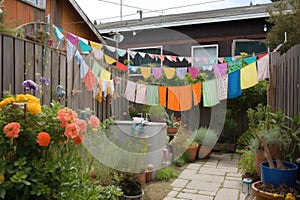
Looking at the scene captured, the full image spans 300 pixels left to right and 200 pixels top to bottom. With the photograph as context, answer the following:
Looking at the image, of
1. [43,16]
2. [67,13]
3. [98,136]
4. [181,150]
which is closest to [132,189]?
[98,136]

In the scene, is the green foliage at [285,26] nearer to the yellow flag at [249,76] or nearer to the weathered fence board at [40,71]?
the yellow flag at [249,76]

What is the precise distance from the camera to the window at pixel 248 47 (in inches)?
270

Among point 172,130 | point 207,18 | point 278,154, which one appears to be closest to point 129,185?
point 278,154

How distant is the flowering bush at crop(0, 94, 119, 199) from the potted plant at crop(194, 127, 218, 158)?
3.36 meters

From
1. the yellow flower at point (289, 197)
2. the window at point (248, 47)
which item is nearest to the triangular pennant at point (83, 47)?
the yellow flower at point (289, 197)

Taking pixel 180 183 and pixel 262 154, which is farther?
pixel 180 183

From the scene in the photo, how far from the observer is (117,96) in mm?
4555

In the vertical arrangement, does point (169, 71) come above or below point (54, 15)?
below

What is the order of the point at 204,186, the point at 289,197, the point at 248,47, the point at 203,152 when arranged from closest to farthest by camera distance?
the point at 289,197 < the point at 204,186 < the point at 203,152 < the point at 248,47

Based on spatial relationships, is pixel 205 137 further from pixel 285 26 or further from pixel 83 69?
pixel 83 69

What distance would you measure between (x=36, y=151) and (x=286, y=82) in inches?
101

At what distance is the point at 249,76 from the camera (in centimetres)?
416

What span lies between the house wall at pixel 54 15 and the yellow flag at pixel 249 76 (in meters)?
3.70

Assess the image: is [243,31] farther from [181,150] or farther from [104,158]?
[104,158]
